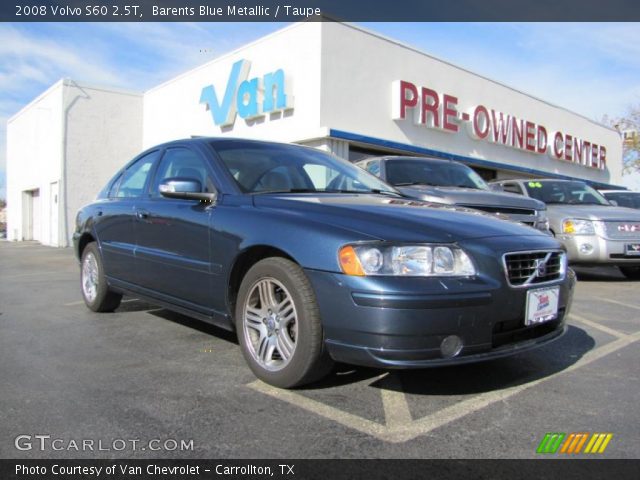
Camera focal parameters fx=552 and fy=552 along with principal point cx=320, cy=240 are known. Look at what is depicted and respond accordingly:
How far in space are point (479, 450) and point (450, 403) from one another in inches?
22.1

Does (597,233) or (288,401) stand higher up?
(597,233)

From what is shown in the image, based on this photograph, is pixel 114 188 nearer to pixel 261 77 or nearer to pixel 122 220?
pixel 122 220

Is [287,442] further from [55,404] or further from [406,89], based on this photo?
[406,89]

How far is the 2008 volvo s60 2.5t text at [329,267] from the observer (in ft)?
8.86

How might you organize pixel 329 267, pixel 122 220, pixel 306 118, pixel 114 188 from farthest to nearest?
pixel 306 118 → pixel 114 188 → pixel 122 220 → pixel 329 267

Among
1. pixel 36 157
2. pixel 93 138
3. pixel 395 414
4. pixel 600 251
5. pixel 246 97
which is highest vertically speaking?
pixel 246 97

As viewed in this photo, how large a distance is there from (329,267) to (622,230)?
20.8ft

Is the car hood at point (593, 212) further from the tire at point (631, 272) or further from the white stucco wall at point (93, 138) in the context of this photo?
the white stucco wall at point (93, 138)


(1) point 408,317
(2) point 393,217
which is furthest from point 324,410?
(2) point 393,217

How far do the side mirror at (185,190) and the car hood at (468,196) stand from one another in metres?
3.03

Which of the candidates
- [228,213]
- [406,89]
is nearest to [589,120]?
[406,89]

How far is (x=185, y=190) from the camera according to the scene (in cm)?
366

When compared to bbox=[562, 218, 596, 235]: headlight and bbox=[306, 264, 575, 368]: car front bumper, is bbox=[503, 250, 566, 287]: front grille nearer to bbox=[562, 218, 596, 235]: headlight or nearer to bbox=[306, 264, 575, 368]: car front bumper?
bbox=[306, 264, 575, 368]: car front bumper

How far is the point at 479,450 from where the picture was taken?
7.88 feet
